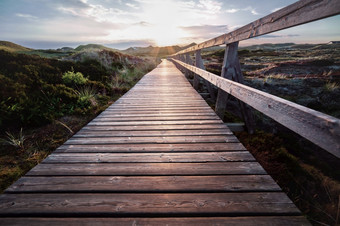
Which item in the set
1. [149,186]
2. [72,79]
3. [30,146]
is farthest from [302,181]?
[72,79]

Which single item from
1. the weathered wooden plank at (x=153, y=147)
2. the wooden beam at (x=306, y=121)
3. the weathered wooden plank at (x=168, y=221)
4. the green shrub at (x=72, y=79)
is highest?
the wooden beam at (x=306, y=121)

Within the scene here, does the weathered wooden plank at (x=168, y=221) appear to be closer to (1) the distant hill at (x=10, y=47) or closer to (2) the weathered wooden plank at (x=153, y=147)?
→ (2) the weathered wooden plank at (x=153, y=147)

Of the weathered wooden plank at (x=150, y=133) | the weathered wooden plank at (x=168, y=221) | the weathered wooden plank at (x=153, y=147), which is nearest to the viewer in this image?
the weathered wooden plank at (x=168, y=221)

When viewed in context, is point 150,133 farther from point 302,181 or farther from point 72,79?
point 72,79

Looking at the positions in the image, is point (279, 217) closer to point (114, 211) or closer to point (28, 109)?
point (114, 211)

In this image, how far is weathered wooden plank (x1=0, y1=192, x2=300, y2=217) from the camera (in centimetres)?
120

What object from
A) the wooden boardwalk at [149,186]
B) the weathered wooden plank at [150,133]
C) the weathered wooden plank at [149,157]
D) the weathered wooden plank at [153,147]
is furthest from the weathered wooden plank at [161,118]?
the weathered wooden plank at [149,157]

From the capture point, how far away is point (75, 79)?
6.20 m

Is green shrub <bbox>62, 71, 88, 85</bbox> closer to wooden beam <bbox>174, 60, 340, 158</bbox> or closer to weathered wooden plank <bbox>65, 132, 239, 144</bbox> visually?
weathered wooden plank <bbox>65, 132, 239, 144</bbox>

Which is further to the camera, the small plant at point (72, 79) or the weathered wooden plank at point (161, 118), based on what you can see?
the small plant at point (72, 79)

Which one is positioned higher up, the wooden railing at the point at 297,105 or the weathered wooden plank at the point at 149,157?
the wooden railing at the point at 297,105

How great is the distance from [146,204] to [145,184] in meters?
0.22

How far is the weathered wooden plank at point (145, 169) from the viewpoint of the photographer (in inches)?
63.7

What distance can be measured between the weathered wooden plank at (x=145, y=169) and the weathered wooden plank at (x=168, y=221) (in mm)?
465
